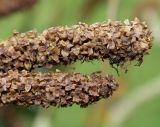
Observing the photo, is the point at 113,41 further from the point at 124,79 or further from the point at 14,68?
the point at 124,79

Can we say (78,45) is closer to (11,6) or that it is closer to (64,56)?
(64,56)

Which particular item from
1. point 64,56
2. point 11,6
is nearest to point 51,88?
point 64,56

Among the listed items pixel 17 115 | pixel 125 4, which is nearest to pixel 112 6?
pixel 17 115

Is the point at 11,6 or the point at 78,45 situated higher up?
the point at 11,6

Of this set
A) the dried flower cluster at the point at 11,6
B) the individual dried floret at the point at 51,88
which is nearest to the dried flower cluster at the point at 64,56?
the individual dried floret at the point at 51,88

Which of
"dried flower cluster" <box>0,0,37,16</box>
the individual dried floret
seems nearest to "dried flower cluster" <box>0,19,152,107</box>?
the individual dried floret

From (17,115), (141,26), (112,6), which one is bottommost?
(141,26)
